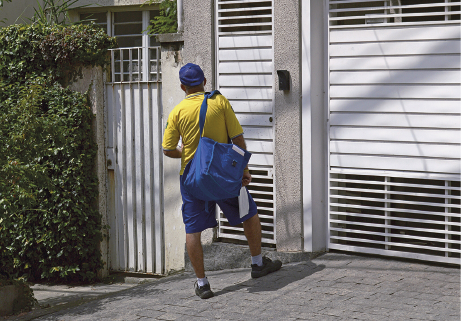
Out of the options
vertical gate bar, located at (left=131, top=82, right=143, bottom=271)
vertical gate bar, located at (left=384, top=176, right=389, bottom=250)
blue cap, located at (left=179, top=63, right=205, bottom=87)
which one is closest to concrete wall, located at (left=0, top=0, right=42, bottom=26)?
vertical gate bar, located at (left=131, top=82, right=143, bottom=271)

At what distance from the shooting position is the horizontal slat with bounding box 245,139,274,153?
5.88 metres

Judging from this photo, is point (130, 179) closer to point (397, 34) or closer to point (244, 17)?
point (244, 17)

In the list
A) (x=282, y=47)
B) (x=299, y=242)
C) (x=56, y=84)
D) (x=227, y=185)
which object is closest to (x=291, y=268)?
(x=299, y=242)

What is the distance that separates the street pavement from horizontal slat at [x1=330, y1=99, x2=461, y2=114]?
1.42 meters

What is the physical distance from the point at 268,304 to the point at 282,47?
101 inches

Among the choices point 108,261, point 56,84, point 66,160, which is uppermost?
point 56,84

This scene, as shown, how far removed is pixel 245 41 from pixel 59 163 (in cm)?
285

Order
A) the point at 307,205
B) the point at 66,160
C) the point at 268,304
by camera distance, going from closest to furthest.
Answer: the point at 268,304 → the point at 307,205 → the point at 66,160

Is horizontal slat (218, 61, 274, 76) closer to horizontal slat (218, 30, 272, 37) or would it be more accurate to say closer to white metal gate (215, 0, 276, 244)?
white metal gate (215, 0, 276, 244)

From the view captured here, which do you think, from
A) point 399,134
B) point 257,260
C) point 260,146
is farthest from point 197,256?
point 399,134

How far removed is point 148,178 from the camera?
7.03 meters

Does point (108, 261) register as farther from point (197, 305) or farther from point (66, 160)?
point (197, 305)

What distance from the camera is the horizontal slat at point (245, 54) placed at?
19.1 feet

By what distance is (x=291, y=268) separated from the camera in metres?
5.40
